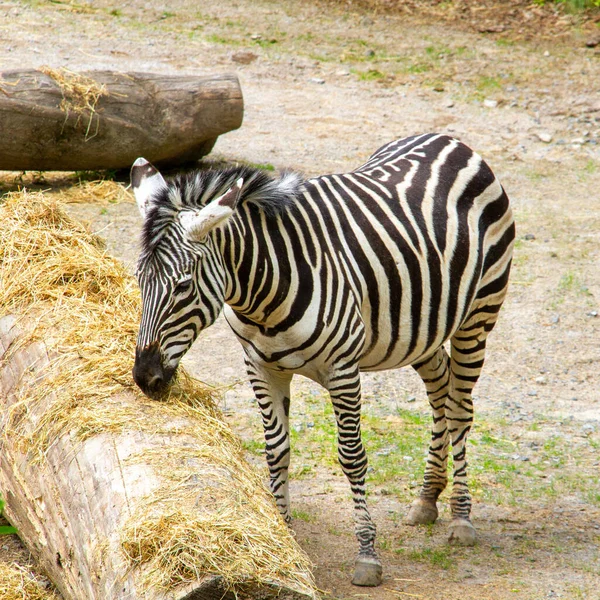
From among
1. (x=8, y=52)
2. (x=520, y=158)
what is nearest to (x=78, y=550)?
(x=520, y=158)

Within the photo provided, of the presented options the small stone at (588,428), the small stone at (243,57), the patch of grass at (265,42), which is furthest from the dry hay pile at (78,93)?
the small stone at (588,428)

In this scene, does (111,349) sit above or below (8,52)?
below

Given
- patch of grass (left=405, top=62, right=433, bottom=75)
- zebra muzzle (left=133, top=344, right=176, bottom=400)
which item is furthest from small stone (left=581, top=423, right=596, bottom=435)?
patch of grass (left=405, top=62, right=433, bottom=75)

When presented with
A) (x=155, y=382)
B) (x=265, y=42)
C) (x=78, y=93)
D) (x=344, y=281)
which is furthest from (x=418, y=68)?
(x=155, y=382)

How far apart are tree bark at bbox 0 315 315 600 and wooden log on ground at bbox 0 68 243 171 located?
509 cm

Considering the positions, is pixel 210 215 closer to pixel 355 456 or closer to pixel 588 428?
pixel 355 456

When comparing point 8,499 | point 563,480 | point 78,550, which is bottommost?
point 563,480

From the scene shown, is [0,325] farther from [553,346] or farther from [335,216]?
[553,346]

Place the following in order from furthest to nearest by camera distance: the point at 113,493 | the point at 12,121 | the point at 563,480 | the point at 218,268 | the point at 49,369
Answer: the point at 12,121, the point at 563,480, the point at 49,369, the point at 218,268, the point at 113,493

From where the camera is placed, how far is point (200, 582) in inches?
114

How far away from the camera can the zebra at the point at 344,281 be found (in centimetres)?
372

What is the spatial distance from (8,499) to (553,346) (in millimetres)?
4967

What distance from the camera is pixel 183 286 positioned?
12.0 feet

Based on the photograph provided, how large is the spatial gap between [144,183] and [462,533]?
9.45 feet
